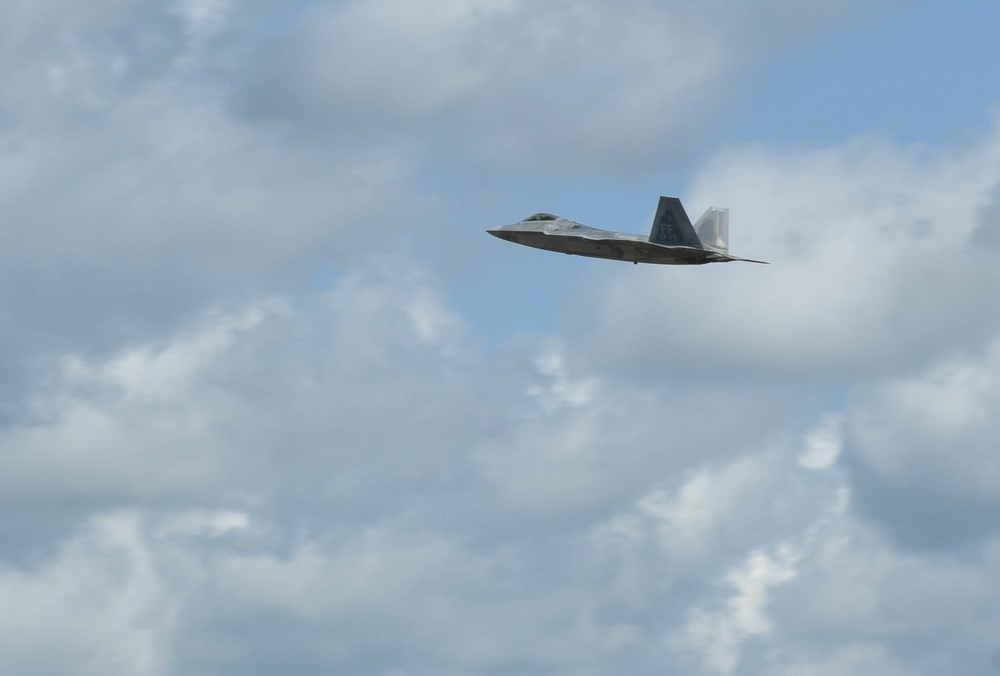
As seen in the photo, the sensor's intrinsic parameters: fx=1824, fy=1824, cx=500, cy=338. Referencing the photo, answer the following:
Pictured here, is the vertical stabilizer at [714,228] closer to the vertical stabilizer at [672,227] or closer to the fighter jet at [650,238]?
the fighter jet at [650,238]

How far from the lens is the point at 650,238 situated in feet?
433

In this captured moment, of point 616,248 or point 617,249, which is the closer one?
point 616,248

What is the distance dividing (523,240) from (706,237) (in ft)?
46.7

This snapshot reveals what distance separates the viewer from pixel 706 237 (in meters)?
138

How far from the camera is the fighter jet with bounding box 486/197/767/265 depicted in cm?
13112

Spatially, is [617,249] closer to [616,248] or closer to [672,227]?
[616,248]

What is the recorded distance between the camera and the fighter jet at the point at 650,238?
131 m

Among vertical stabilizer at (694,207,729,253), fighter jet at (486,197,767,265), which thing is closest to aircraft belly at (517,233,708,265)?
fighter jet at (486,197,767,265)

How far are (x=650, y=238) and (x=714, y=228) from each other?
8944 mm

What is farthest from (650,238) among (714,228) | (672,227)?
(714,228)

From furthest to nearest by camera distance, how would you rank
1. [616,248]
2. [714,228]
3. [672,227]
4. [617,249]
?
[714,228], [617,249], [616,248], [672,227]

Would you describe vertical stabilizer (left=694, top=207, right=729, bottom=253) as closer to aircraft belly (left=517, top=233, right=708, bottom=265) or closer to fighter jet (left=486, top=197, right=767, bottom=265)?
fighter jet (left=486, top=197, right=767, bottom=265)

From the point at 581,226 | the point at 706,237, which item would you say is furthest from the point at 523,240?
the point at 706,237

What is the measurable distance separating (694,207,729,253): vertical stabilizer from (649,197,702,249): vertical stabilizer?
5.23 metres
